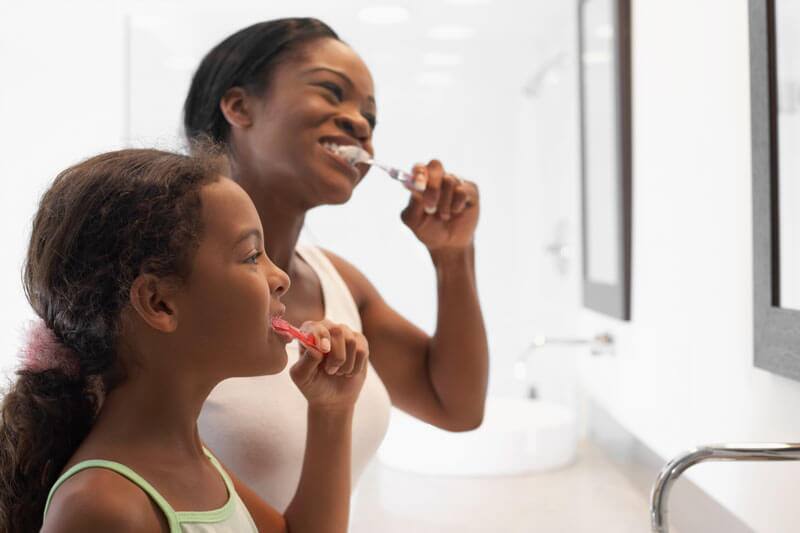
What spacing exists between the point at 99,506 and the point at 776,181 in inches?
23.8

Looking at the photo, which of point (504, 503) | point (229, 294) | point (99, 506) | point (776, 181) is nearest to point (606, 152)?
point (504, 503)

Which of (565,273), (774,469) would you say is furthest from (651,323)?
(565,273)

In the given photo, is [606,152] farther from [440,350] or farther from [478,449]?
[440,350]

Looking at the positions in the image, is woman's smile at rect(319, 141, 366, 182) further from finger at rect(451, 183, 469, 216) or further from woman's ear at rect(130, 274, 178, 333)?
woman's ear at rect(130, 274, 178, 333)

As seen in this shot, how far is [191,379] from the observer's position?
1.92 feet

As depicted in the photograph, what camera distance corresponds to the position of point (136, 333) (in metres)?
0.56

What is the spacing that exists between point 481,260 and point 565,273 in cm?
22

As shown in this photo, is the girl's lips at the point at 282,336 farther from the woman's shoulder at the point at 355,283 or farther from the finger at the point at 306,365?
the woman's shoulder at the point at 355,283

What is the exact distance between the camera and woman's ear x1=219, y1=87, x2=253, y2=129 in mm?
830

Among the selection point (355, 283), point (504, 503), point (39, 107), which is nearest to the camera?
point (355, 283)

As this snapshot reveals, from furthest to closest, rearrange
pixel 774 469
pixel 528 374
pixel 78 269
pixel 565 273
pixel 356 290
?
pixel 528 374 < pixel 565 273 < pixel 356 290 < pixel 774 469 < pixel 78 269

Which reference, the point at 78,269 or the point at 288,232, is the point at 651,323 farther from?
the point at 78,269

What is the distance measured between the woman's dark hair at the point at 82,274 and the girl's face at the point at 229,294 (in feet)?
0.04

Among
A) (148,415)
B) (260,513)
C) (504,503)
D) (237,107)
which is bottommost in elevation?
(504,503)
